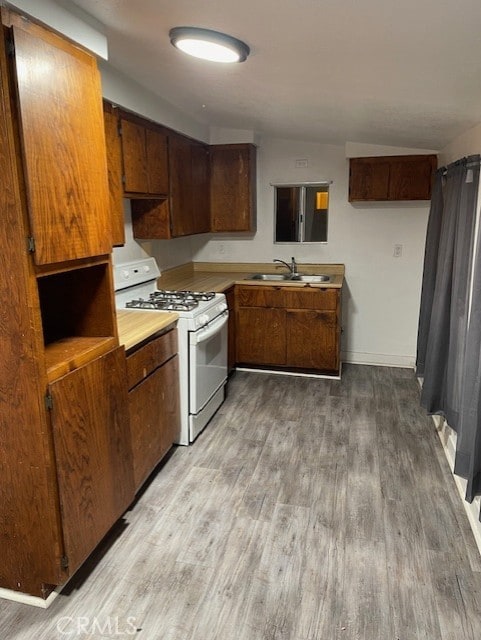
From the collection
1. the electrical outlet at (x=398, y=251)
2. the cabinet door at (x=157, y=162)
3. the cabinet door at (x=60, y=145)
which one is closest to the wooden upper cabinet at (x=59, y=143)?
the cabinet door at (x=60, y=145)

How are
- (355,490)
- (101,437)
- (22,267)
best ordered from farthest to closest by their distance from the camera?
(355,490), (101,437), (22,267)

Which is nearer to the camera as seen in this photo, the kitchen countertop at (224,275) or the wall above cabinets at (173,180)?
the wall above cabinets at (173,180)

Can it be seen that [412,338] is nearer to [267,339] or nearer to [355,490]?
[267,339]

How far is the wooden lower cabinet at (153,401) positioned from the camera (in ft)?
7.59

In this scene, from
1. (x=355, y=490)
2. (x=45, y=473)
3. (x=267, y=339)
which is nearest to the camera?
(x=45, y=473)

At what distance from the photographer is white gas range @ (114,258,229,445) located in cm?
286

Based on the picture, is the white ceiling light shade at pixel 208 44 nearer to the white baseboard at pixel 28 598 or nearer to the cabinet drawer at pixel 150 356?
the cabinet drawer at pixel 150 356

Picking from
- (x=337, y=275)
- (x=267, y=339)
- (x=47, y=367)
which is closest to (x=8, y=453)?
(x=47, y=367)

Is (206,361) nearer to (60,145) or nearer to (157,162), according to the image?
(157,162)

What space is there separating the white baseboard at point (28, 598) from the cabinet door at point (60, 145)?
131 cm

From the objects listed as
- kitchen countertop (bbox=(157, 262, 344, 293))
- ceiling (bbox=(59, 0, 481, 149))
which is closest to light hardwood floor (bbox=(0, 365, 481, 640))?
kitchen countertop (bbox=(157, 262, 344, 293))

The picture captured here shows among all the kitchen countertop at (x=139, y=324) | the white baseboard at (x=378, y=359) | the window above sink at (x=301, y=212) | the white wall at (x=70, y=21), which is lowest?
the white baseboard at (x=378, y=359)

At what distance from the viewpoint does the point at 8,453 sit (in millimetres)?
1653

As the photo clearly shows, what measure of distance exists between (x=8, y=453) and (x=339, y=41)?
1.84 m
